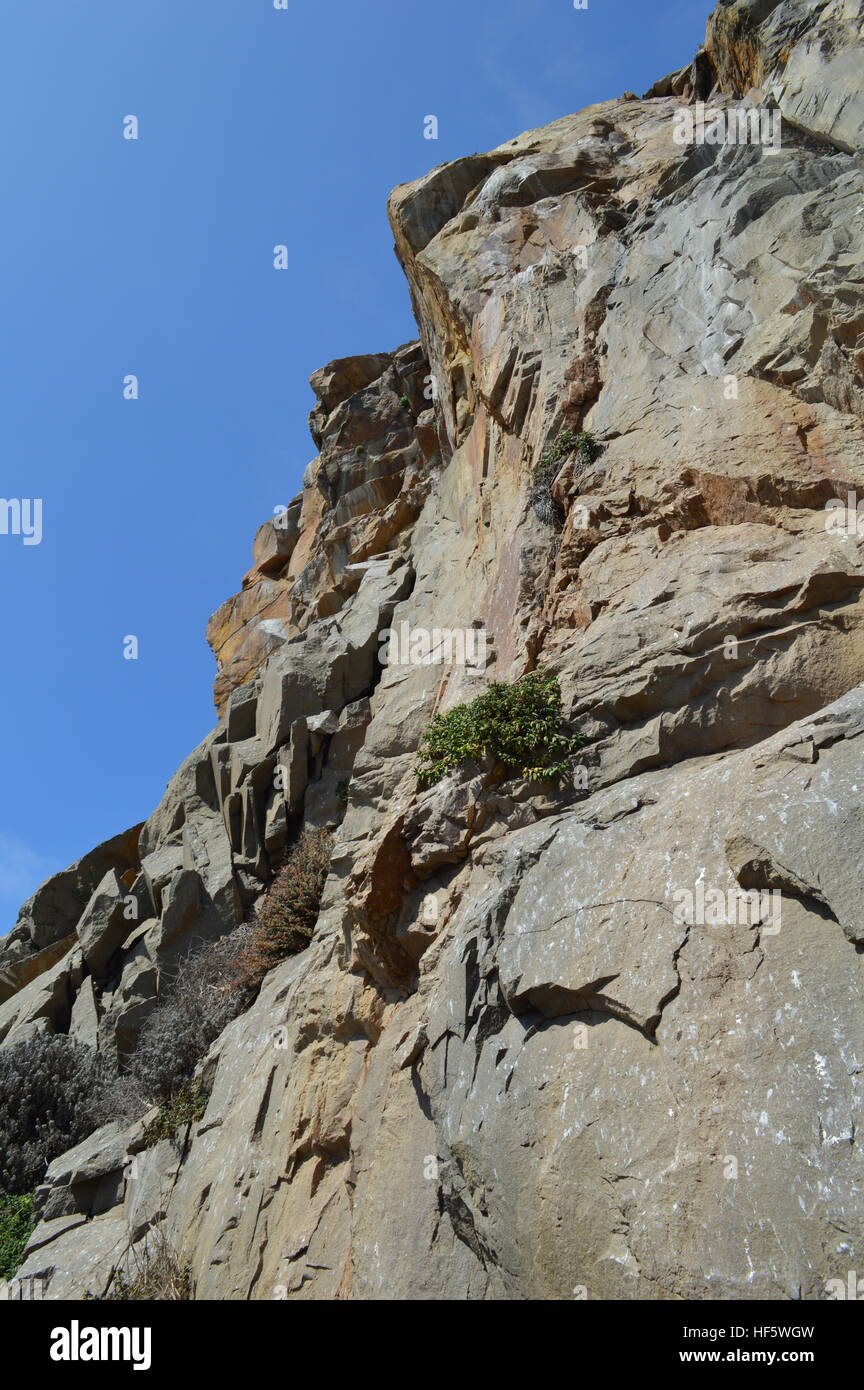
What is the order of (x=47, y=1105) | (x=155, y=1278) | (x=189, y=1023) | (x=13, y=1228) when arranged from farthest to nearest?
(x=47, y=1105) < (x=189, y=1023) < (x=13, y=1228) < (x=155, y=1278)

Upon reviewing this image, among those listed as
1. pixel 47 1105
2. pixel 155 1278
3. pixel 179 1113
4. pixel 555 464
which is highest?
pixel 555 464

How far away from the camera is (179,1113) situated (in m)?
13.1

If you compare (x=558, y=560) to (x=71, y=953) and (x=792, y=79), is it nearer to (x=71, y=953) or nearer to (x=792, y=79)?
(x=792, y=79)

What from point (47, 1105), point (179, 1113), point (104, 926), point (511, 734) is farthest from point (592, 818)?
point (104, 926)

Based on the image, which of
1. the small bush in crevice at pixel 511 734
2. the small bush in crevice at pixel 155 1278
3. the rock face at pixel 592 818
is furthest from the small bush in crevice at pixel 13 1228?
the small bush in crevice at pixel 511 734

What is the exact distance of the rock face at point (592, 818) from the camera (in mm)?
6047

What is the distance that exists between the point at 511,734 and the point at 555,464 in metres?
5.01

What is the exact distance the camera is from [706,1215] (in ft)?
18.2

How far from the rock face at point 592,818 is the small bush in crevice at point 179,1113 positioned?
12.1 inches

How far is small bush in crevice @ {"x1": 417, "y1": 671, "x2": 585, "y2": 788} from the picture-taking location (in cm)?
945

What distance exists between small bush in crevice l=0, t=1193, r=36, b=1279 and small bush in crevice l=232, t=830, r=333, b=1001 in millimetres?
4761

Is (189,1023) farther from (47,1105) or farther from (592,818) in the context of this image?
(592,818)

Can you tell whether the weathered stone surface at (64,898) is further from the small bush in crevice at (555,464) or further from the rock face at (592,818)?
the small bush in crevice at (555,464)

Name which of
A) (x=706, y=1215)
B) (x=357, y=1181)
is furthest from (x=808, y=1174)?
(x=357, y=1181)
